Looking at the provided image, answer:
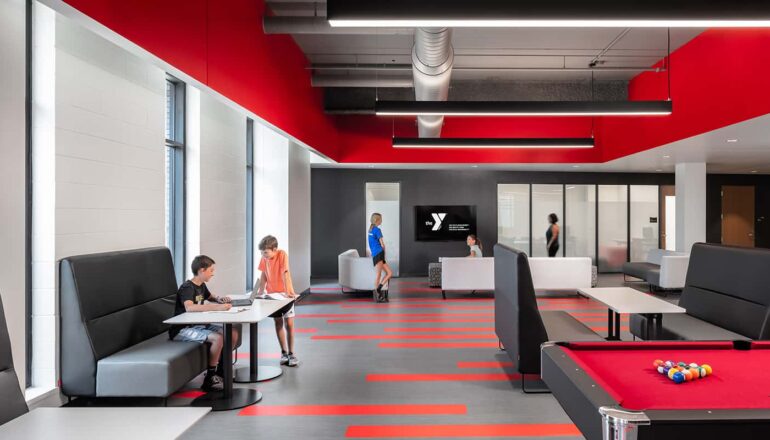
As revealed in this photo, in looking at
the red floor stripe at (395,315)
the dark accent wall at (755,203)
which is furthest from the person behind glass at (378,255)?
the dark accent wall at (755,203)

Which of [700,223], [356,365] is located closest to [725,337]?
[356,365]

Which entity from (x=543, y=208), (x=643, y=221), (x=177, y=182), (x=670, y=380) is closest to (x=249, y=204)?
(x=177, y=182)

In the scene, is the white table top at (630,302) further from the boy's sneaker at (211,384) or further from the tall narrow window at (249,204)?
the tall narrow window at (249,204)

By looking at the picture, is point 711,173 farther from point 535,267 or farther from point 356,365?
point 356,365

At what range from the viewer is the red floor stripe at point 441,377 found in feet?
15.9

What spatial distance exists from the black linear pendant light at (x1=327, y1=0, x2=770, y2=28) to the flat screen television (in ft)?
33.7

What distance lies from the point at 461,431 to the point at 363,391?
44.7 inches

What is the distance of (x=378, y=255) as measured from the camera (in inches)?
359

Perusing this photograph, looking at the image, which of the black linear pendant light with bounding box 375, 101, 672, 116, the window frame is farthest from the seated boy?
the black linear pendant light with bounding box 375, 101, 672, 116

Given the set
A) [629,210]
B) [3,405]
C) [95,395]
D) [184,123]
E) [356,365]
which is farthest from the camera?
[629,210]

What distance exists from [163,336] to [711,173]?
14214 millimetres

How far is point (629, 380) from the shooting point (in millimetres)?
2352

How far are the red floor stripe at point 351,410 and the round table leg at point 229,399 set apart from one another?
0.10 m

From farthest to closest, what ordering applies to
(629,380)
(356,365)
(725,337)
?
(356,365), (725,337), (629,380)
